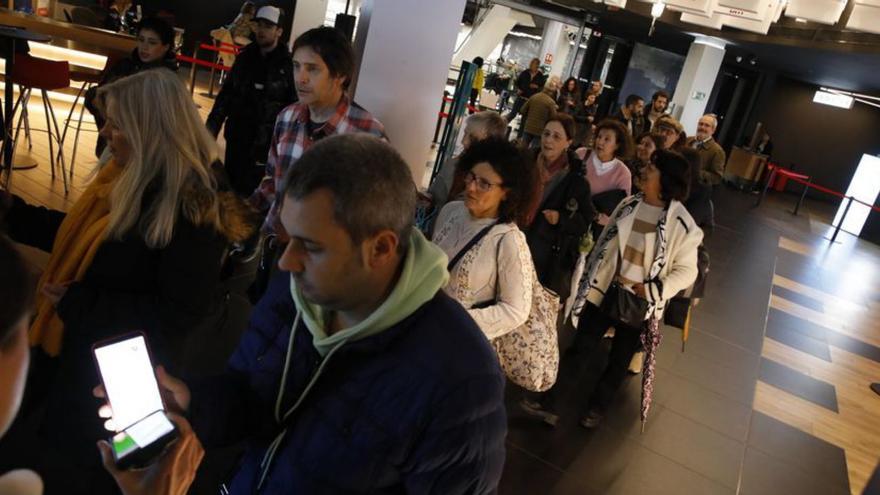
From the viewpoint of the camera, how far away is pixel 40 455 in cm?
262

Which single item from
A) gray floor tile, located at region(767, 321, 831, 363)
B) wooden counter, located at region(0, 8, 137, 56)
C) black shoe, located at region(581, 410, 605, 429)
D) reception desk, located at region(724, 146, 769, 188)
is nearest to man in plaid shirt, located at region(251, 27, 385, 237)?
black shoe, located at region(581, 410, 605, 429)

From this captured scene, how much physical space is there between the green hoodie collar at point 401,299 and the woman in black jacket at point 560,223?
108 inches

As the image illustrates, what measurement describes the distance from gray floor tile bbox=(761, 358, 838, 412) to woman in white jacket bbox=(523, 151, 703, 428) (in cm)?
235

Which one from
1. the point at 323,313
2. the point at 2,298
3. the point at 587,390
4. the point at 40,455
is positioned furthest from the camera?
the point at 587,390

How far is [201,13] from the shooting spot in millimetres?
16469

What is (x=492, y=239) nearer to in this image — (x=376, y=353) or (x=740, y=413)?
(x=376, y=353)

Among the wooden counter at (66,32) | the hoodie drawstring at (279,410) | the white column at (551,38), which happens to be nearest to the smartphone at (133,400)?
the hoodie drawstring at (279,410)

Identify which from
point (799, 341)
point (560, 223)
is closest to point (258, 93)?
point (560, 223)

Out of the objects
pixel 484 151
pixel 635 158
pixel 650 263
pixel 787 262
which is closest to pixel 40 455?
pixel 484 151

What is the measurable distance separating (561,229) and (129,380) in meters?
3.09

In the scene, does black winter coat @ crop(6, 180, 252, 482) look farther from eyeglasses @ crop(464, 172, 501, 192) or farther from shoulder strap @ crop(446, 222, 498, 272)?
eyeglasses @ crop(464, 172, 501, 192)

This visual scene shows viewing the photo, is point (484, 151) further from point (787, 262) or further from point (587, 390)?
point (787, 262)

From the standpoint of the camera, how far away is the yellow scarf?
2.00m

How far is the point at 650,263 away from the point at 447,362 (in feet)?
9.23
